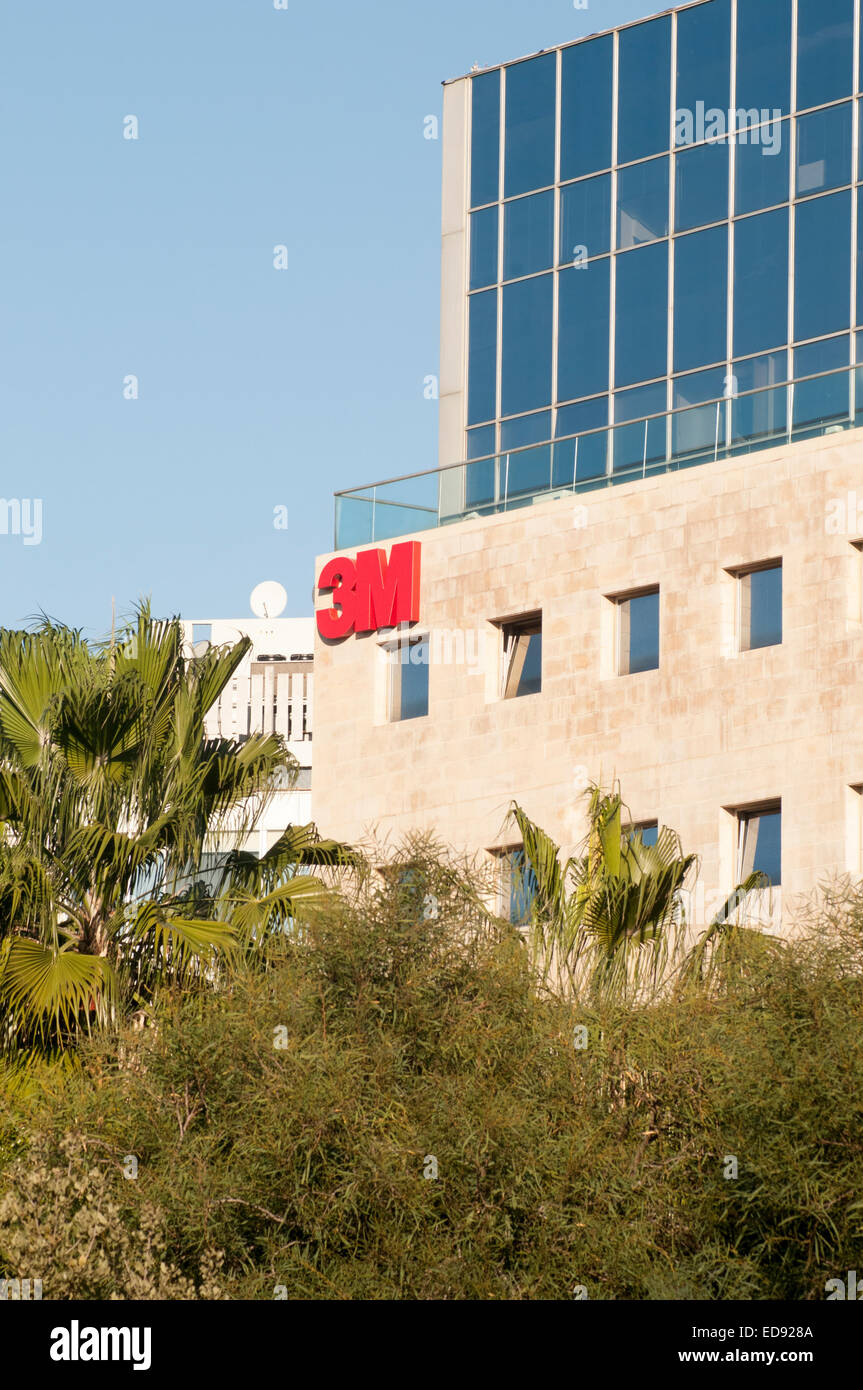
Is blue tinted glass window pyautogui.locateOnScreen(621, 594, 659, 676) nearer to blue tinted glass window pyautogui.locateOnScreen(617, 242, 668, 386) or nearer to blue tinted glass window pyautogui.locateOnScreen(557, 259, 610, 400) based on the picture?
blue tinted glass window pyautogui.locateOnScreen(617, 242, 668, 386)

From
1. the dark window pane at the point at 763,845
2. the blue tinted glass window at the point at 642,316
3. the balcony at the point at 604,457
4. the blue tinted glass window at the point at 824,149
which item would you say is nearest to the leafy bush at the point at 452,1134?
the dark window pane at the point at 763,845

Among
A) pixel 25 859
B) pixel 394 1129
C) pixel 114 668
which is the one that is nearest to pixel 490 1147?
pixel 394 1129

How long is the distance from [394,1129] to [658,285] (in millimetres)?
20349

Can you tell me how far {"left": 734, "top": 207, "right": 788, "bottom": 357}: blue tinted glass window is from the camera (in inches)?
1604

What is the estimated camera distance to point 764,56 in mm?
42125

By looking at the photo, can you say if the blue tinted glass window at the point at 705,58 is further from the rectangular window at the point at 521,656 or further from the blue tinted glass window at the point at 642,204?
the rectangular window at the point at 521,656

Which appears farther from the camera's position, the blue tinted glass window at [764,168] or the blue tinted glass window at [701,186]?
the blue tinted glass window at [701,186]

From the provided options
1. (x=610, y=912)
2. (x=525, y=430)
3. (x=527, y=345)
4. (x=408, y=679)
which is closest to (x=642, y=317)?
(x=527, y=345)

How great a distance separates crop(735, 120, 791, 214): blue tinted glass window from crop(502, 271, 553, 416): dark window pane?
327cm

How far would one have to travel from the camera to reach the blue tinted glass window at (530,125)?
4472 centimetres

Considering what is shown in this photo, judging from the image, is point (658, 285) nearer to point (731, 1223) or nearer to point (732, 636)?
point (732, 636)

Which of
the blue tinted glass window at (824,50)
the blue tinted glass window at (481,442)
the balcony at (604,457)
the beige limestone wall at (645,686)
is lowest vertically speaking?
the beige limestone wall at (645,686)

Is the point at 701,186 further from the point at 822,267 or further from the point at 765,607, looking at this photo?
the point at 765,607

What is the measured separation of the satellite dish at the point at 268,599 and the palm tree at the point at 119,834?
3293 cm
